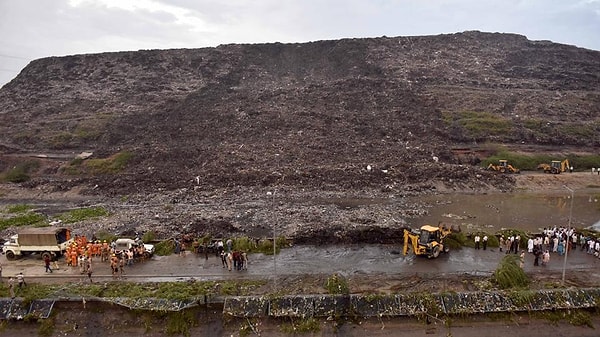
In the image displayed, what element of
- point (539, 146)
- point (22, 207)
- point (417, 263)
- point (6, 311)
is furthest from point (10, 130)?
point (539, 146)

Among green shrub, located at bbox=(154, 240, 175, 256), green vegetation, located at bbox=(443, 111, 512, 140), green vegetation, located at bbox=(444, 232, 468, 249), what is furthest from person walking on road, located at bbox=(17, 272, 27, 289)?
green vegetation, located at bbox=(443, 111, 512, 140)

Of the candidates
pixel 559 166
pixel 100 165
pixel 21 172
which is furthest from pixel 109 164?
pixel 559 166

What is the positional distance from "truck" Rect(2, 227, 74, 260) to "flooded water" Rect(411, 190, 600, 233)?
19.7 meters

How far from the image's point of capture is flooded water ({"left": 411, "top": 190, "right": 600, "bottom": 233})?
93.1 feet

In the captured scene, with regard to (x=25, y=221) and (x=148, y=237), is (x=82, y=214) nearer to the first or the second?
(x=25, y=221)

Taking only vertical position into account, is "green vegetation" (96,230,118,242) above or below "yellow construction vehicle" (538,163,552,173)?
below

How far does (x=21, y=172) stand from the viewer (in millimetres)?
43844

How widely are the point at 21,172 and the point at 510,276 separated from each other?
4381cm

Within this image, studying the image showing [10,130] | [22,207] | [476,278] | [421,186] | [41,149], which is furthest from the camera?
[10,130]

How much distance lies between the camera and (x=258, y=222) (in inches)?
1148

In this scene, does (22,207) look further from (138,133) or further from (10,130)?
(10,130)

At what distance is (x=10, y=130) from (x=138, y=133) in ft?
57.2

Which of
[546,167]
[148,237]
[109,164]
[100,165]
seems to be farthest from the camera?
[109,164]

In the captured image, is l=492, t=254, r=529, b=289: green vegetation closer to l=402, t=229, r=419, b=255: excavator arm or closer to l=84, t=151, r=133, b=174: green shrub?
l=402, t=229, r=419, b=255: excavator arm
